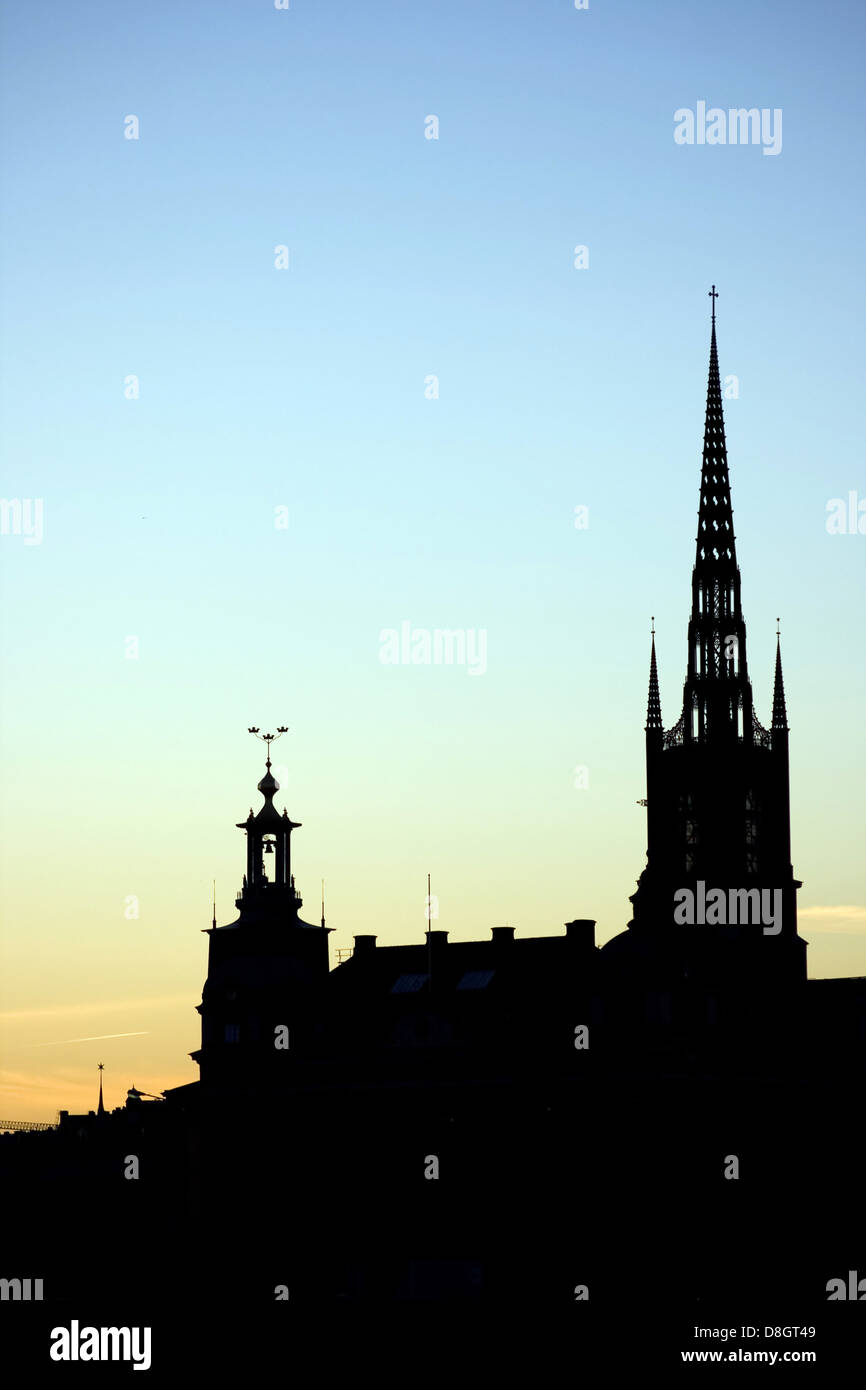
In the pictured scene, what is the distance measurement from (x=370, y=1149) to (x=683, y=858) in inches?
1504

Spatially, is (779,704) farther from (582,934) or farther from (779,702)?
(582,934)

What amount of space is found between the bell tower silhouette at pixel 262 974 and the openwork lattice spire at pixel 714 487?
4065 cm

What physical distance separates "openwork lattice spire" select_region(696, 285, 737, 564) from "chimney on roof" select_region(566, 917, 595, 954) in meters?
43.0

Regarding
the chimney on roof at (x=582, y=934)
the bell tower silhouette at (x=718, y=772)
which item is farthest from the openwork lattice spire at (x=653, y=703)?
the chimney on roof at (x=582, y=934)

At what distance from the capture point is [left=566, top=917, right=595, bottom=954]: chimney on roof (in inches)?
4801

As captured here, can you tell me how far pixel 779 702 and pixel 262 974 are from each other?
44381 mm

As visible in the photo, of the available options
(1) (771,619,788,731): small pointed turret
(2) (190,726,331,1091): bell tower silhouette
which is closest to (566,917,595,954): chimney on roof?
(2) (190,726,331,1091): bell tower silhouette

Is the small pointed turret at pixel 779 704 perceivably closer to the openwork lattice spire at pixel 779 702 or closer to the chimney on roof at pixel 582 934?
the openwork lattice spire at pixel 779 702

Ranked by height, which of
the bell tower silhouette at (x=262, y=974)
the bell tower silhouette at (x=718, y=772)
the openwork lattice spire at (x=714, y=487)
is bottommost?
the bell tower silhouette at (x=262, y=974)

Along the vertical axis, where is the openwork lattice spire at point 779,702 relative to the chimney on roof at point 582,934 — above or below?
above

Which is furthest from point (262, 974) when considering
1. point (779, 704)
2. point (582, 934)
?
point (779, 704)

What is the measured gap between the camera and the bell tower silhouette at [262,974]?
12631 centimetres
